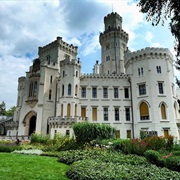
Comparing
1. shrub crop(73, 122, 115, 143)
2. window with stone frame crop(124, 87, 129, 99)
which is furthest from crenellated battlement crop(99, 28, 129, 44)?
shrub crop(73, 122, 115, 143)

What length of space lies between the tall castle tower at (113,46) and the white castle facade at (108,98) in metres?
6.92

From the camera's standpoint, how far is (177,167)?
945 centimetres

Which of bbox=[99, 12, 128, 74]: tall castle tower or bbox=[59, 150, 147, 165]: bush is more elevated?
bbox=[99, 12, 128, 74]: tall castle tower

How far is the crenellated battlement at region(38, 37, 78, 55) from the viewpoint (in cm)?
4016

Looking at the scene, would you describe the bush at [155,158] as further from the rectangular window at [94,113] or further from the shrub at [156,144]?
the rectangular window at [94,113]

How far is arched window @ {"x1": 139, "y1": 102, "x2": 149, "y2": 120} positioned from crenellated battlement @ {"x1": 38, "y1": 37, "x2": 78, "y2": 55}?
22.1 meters

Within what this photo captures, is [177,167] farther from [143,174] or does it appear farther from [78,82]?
[78,82]

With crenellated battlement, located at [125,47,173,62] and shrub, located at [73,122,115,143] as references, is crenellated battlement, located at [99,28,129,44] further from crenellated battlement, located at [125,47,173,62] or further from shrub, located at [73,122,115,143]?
shrub, located at [73,122,115,143]

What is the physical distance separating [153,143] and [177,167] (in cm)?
457

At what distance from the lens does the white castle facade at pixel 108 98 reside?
96.6 ft

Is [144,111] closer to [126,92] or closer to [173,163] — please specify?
[126,92]

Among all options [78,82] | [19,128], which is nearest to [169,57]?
[78,82]

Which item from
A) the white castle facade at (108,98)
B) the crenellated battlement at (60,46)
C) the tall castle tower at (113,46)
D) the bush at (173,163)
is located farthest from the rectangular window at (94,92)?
the bush at (173,163)

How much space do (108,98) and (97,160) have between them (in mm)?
22724
